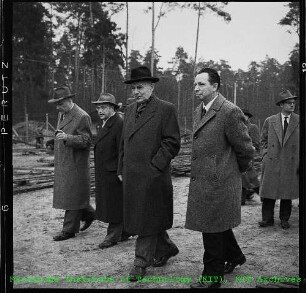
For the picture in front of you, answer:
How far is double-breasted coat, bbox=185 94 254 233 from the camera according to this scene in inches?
156

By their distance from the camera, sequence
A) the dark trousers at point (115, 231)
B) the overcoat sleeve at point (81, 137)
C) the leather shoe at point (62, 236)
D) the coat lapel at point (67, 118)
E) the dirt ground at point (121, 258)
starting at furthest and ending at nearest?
the coat lapel at point (67, 118) → the leather shoe at point (62, 236) → the overcoat sleeve at point (81, 137) → the dark trousers at point (115, 231) → the dirt ground at point (121, 258)

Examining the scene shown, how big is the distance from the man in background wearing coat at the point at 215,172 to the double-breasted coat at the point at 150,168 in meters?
0.41

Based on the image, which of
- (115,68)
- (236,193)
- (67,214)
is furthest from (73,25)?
(236,193)

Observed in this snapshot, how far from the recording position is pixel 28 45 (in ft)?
17.8

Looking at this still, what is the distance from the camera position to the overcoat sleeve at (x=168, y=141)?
14.3 feet

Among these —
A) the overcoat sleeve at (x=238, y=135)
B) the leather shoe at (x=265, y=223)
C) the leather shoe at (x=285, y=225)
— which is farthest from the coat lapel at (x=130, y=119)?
the leather shoe at (x=285, y=225)

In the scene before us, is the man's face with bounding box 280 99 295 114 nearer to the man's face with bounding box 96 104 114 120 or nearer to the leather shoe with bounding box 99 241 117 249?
the man's face with bounding box 96 104 114 120

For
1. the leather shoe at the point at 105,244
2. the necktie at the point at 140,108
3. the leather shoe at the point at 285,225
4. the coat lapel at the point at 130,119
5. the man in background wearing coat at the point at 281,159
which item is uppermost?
the necktie at the point at 140,108

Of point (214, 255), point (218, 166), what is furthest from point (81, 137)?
point (214, 255)

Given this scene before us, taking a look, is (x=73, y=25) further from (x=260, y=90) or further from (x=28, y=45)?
(x=260, y=90)

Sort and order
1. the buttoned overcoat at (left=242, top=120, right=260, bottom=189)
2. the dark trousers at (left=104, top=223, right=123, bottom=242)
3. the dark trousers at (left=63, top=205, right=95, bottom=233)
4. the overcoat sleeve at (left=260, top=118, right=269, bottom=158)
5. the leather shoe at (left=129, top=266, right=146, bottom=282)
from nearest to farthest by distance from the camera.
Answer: the leather shoe at (left=129, top=266, right=146, bottom=282)
the dark trousers at (left=104, top=223, right=123, bottom=242)
the dark trousers at (left=63, top=205, right=95, bottom=233)
the overcoat sleeve at (left=260, top=118, right=269, bottom=158)
the buttoned overcoat at (left=242, top=120, right=260, bottom=189)

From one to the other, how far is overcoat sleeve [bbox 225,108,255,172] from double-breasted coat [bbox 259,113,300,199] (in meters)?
2.17

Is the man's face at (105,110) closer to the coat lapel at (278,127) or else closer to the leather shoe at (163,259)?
the leather shoe at (163,259)

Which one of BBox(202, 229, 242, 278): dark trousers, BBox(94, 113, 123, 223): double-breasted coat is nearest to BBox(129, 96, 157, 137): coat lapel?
BBox(94, 113, 123, 223): double-breasted coat
